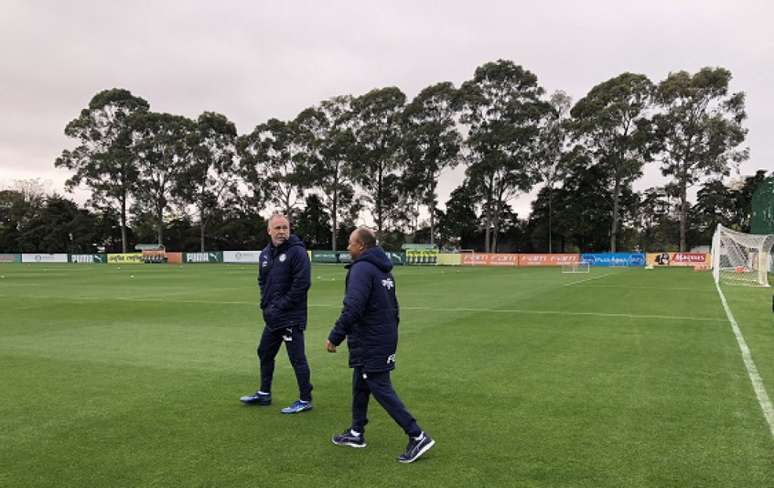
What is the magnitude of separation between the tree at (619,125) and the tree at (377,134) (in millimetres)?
20355

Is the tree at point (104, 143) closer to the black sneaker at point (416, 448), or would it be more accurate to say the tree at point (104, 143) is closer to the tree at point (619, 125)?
the tree at point (619, 125)

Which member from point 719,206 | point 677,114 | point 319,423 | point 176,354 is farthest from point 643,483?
point 719,206

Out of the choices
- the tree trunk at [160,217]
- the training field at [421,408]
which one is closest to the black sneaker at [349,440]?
the training field at [421,408]

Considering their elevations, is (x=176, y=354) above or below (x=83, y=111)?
below

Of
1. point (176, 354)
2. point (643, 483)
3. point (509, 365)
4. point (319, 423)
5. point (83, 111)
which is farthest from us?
point (83, 111)

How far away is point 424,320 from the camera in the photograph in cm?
1288

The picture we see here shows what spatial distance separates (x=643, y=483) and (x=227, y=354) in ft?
21.9

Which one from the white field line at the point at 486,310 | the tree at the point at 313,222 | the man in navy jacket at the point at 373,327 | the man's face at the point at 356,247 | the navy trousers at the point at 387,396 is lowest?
the white field line at the point at 486,310

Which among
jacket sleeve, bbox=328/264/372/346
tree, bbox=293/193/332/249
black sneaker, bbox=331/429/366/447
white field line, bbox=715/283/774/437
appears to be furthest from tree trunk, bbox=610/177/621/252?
jacket sleeve, bbox=328/264/372/346

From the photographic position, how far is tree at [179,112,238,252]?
69.9 metres

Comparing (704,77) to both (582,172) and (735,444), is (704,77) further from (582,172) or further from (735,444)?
(735,444)

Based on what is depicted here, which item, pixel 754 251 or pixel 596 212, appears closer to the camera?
pixel 754 251

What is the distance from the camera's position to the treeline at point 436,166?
55375 millimetres

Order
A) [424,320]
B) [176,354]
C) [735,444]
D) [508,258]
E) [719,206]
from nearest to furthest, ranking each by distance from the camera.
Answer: [735,444] → [176,354] → [424,320] → [508,258] → [719,206]
